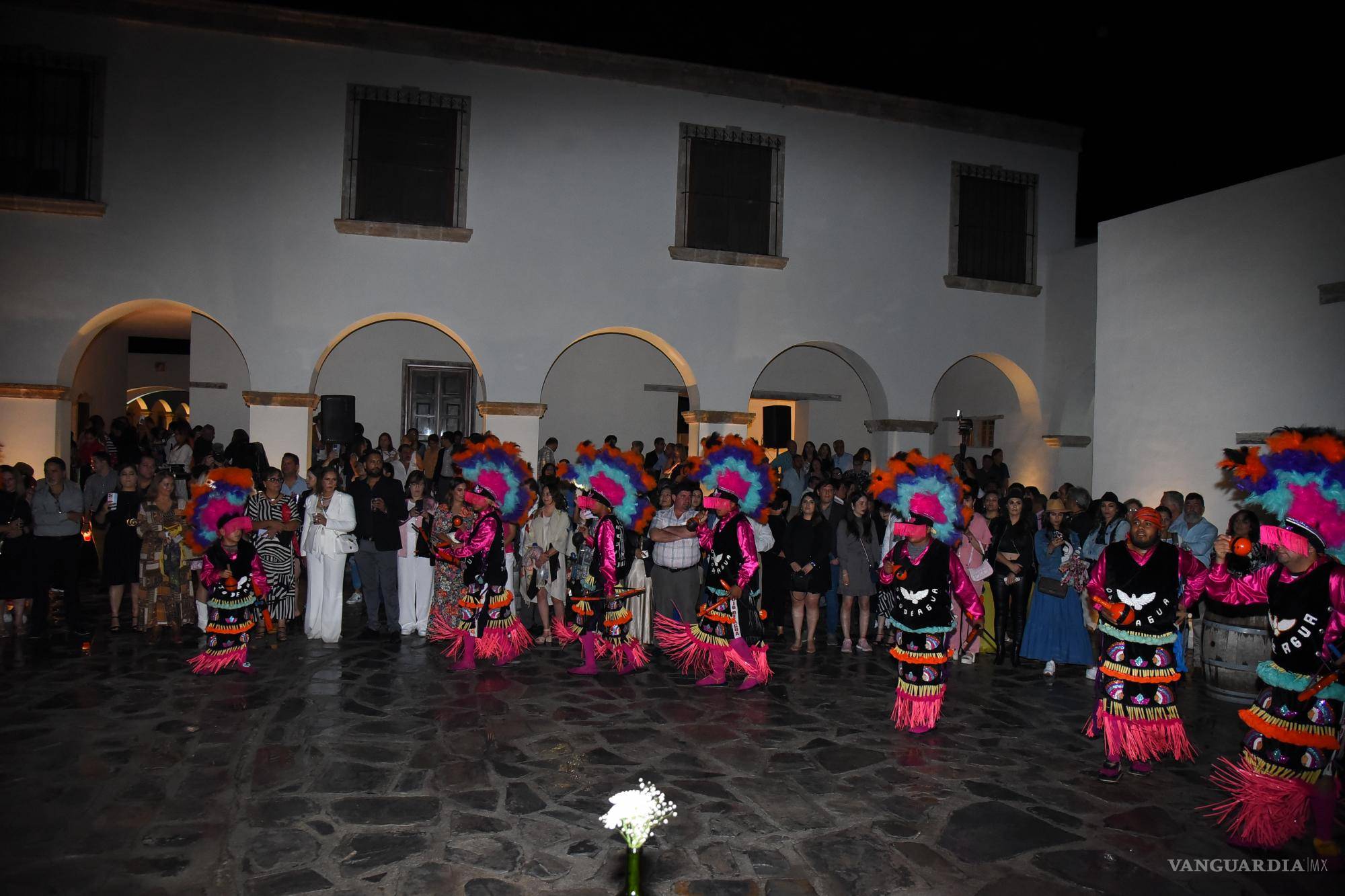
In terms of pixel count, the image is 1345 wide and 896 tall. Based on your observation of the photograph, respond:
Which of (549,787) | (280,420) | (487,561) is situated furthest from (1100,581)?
(280,420)

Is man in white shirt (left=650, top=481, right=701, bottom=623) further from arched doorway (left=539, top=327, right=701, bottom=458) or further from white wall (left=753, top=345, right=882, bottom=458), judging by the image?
white wall (left=753, top=345, right=882, bottom=458)

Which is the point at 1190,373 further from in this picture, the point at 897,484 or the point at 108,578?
the point at 108,578

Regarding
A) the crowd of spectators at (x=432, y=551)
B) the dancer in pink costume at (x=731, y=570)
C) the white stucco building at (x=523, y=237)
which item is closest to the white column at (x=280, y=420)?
the white stucco building at (x=523, y=237)

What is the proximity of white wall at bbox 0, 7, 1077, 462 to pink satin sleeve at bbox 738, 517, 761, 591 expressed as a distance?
21.3 feet

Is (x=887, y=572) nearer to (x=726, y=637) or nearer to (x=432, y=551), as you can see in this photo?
(x=726, y=637)

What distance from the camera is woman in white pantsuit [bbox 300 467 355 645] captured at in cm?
962

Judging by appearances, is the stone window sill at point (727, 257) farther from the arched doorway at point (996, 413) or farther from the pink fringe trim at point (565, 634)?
the pink fringe trim at point (565, 634)

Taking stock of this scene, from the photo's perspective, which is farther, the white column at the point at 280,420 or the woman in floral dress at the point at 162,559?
the white column at the point at 280,420

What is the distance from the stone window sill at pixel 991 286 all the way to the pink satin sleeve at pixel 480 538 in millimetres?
10326

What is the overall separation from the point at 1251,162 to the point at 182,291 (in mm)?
18734

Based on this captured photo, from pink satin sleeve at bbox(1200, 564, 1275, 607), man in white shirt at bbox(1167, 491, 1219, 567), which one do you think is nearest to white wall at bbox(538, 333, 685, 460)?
man in white shirt at bbox(1167, 491, 1219, 567)

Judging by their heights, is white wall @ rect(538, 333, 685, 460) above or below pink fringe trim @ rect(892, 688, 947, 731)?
above

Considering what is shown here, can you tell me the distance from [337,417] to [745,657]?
7172 millimetres

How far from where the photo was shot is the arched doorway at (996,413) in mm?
16703
